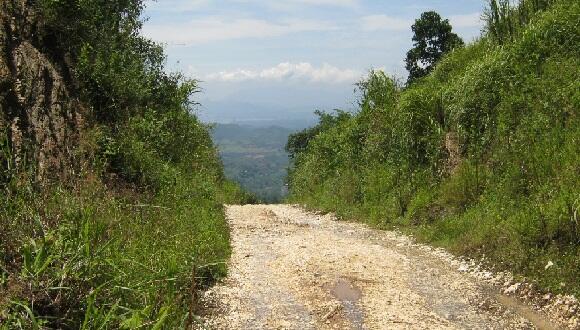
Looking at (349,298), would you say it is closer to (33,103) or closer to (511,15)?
(33,103)

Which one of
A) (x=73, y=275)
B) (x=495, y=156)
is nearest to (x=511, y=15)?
(x=495, y=156)

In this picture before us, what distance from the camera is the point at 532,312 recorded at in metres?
8.59

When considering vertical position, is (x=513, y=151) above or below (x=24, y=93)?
below

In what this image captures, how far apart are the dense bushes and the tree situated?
793 centimetres

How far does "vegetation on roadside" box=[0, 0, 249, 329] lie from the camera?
18.5 ft

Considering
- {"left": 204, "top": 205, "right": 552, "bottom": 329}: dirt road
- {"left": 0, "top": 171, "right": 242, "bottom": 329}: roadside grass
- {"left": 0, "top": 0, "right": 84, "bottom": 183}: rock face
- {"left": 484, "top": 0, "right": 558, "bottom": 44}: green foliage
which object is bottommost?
{"left": 204, "top": 205, "right": 552, "bottom": 329}: dirt road

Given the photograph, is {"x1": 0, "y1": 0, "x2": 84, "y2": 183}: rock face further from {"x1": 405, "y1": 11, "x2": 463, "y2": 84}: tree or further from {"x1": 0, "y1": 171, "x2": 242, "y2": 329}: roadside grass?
{"x1": 405, "y1": 11, "x2": 463, "y2": 84}: tree

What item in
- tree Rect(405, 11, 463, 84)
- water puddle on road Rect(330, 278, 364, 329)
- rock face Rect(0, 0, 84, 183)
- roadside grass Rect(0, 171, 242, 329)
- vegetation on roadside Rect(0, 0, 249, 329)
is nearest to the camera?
roadside grass Rect(0, 171, 242, 329)

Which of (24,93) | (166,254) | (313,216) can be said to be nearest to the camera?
(166,254)

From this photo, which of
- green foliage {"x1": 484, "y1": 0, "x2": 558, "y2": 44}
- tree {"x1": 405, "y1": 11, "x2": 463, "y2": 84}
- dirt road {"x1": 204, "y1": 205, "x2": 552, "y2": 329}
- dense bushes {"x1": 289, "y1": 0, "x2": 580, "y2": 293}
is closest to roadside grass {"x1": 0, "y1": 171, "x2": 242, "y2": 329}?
dirt road {"x1": 204, "y1": 205, "x2": 552, "y2": 329}

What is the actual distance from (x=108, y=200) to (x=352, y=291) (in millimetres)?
4538

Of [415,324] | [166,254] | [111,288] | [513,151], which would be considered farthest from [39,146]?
[513,151]

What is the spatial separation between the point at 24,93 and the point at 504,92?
12037 mm

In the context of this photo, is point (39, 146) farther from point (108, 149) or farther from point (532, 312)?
point (532, 312)
